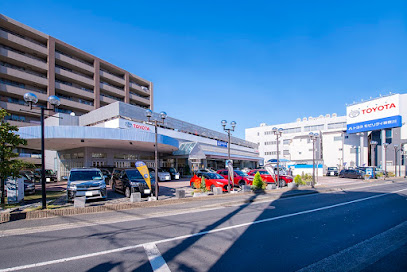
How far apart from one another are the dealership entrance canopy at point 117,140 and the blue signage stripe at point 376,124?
26.2 metres

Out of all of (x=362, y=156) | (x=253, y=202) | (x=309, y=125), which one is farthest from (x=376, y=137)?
(x=253, y=202)

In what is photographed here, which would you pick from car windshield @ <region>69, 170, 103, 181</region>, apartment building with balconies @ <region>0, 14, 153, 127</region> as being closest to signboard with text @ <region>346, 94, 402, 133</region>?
car windshield @ <region>69, 170, 103, 181</region>

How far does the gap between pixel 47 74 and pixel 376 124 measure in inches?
2520

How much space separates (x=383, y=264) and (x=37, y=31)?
56153 millimetres

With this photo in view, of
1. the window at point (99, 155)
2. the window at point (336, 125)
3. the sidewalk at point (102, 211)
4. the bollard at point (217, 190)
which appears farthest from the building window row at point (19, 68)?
the window at point (336, 125)

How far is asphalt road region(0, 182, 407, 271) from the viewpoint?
172 inches

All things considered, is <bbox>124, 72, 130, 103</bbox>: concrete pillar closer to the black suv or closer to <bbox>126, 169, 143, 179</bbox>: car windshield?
the black suv

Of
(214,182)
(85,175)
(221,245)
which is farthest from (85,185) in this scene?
(214,182)

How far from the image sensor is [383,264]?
4.40 meters

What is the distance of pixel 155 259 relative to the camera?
4.60 meters

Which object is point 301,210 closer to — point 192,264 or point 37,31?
point 192,264

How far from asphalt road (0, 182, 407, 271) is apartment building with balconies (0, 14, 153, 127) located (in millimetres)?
36121

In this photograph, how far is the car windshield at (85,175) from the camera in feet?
39.0

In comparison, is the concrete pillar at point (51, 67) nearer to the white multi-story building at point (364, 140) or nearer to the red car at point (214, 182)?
the red car at point (214, 182)
